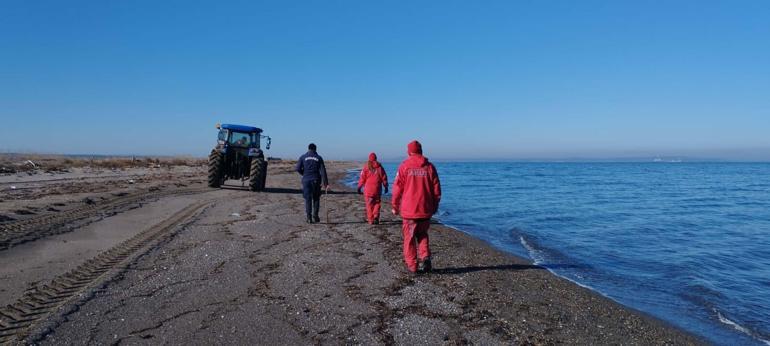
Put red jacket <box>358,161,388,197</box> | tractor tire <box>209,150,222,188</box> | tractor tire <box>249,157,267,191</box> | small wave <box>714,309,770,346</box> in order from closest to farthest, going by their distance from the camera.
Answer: small wave <box>714,309,770,346</box> < red jacket <box>358,161,388,197</box> < tractor tire <box>249,157,267,191</box> < tractor tire <box>209,150,222,188</box>

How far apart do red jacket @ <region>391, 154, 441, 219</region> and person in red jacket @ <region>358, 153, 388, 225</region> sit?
4275mm

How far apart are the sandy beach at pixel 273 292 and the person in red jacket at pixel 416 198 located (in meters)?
0.30

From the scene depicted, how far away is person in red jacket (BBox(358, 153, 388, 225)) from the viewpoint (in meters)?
11.0

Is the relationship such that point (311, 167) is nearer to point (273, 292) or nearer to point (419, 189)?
point (419, 189)

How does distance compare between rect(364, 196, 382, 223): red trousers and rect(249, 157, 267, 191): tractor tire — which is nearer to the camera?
rect(364, 196, 382, 223): red trousers

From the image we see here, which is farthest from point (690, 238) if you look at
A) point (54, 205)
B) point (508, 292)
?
point (54, 205)

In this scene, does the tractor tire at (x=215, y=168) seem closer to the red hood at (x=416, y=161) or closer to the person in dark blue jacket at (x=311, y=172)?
the person in dark blue jacket at (x=311, y=172)

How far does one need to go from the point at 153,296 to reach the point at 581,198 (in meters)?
23.3

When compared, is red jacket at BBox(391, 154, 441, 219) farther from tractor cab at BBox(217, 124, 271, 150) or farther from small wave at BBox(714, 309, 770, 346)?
tractor cab at BBox(217, 124, 271, 150)

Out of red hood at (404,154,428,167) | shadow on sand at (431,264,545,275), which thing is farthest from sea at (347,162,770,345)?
red hood at (404,154,428,167)

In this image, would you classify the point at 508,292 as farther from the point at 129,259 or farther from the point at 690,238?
the point at 690,238

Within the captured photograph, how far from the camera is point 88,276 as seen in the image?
6.02m

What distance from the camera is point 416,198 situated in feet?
21.2

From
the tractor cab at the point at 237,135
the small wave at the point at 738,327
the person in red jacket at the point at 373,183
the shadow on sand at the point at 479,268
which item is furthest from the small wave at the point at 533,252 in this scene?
the tractor cab at the point at 237,135
